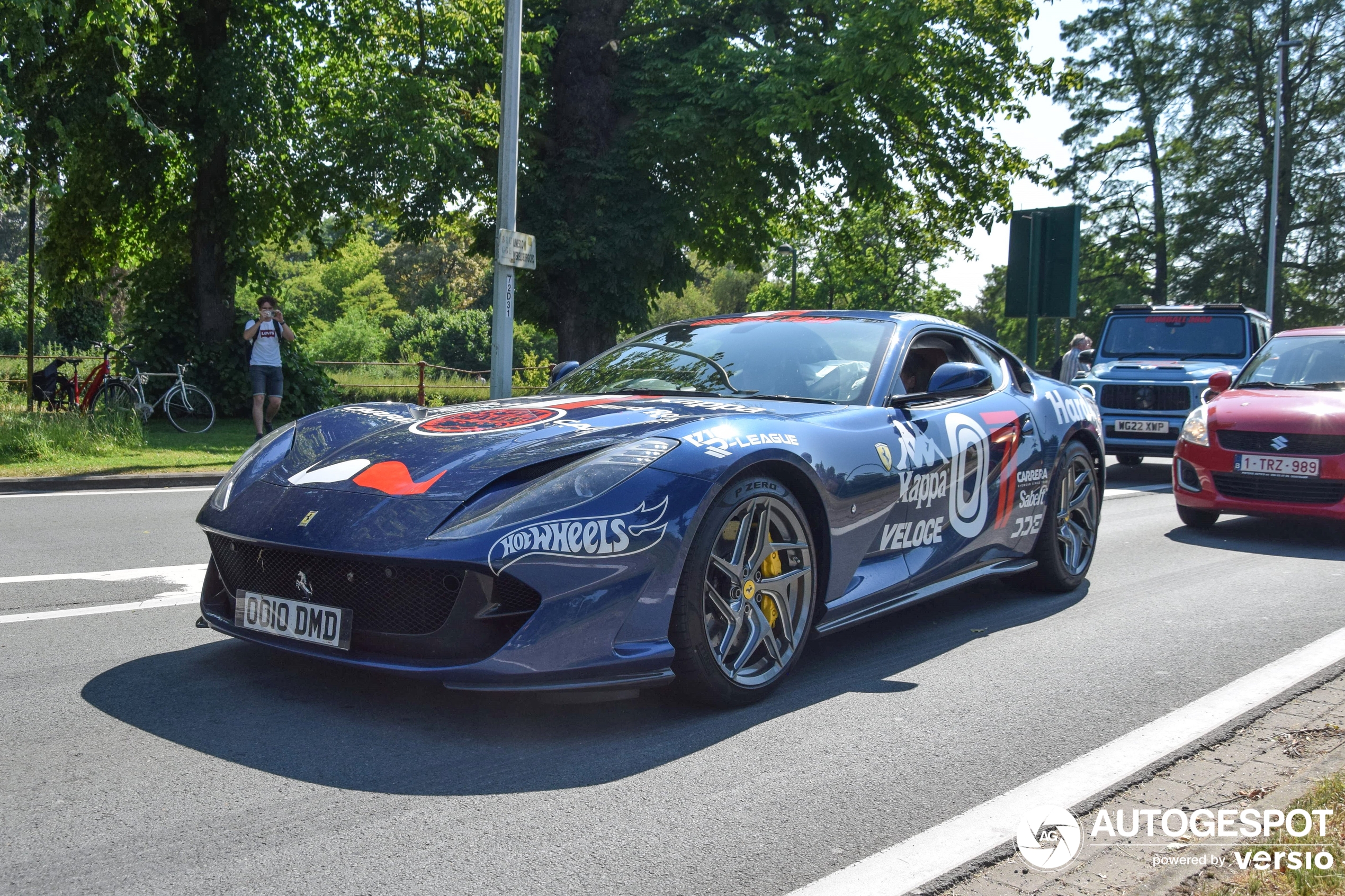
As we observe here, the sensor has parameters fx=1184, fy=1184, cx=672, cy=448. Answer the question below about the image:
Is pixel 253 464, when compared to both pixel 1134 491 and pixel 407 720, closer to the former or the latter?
pixel 407 720

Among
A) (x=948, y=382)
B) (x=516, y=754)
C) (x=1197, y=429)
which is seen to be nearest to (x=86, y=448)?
(x=948, y=382)

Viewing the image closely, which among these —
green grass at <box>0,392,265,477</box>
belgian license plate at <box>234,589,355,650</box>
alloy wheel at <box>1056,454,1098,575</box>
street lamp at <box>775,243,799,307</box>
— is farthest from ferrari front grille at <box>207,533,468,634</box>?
street lamp at <box>775,243,799,307</box>

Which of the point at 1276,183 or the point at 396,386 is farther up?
the point at 1276,183

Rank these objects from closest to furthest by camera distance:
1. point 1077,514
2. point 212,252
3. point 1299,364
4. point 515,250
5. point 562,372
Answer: point 562,372, point 1077,514, point 1299,364, point 515,250, point 212,252

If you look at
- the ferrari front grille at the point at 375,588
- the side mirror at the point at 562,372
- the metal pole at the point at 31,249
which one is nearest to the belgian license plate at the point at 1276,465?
the side mirror at the point at 562,372

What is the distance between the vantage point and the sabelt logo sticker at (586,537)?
3.40 meters

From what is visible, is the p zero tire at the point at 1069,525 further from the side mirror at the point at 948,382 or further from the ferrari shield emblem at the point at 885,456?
the ferrari shield emblem at the point at 885,456

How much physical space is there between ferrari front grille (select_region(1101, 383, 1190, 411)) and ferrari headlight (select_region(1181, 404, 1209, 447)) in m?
4.77

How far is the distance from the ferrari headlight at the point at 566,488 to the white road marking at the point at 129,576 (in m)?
2.73

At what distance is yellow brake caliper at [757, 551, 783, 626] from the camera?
4023 millimetres

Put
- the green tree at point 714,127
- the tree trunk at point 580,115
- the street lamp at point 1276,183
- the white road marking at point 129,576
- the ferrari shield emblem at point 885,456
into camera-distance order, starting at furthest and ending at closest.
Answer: the street lamp at point 1276,183
the tree trunk at point 580,115
the green tree at point 714,127
the white road marking at point 129,576
the ferrari shield emblem at point 885,456

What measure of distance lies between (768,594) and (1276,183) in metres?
37.5

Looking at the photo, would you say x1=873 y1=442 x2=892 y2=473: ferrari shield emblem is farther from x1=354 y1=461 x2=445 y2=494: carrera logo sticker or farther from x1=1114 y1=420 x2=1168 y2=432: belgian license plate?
x1=1114 y1=420 x2=1168 y2=432: belgian license plate

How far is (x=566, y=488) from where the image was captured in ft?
11.7
